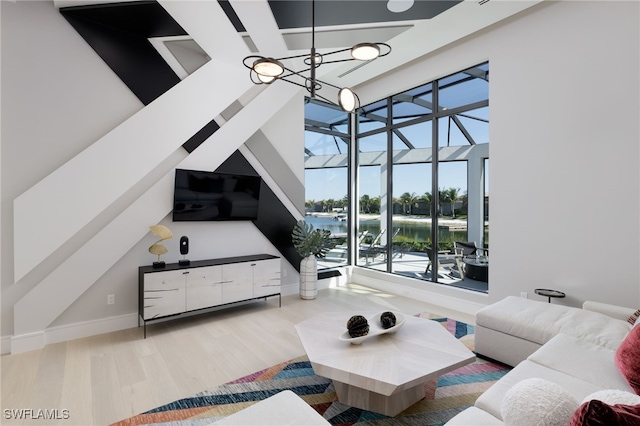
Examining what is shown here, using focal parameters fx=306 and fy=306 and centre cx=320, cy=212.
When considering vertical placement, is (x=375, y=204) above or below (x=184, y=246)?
above

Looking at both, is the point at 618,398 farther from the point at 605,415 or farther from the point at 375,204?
the point at 375,204

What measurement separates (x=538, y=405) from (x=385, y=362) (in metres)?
1.02

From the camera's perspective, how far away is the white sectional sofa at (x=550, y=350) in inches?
55.4

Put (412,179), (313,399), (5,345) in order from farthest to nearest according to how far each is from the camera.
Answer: (412,179)
(5,345)
(313,399)

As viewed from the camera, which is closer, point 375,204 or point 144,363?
point 144,363

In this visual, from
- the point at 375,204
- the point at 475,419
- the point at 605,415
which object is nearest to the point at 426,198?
the point at 375,204

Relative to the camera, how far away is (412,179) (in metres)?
5.17

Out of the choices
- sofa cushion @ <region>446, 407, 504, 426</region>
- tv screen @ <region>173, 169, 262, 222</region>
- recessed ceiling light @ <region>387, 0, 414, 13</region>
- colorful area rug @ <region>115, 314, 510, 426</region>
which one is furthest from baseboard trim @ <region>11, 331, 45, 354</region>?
recessed ceiling light @ <region>387, 0, 414, 13</region>

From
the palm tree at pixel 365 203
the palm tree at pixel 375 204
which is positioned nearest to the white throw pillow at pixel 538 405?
the palm tree at pixel 375 204

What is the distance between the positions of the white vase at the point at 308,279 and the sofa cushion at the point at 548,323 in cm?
256

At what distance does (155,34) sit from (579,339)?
207 inches

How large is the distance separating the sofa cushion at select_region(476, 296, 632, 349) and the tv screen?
326 centimetres

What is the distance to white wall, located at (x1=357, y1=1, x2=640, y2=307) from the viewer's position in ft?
9.57

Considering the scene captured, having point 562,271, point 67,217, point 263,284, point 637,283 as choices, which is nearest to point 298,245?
point 263,284
